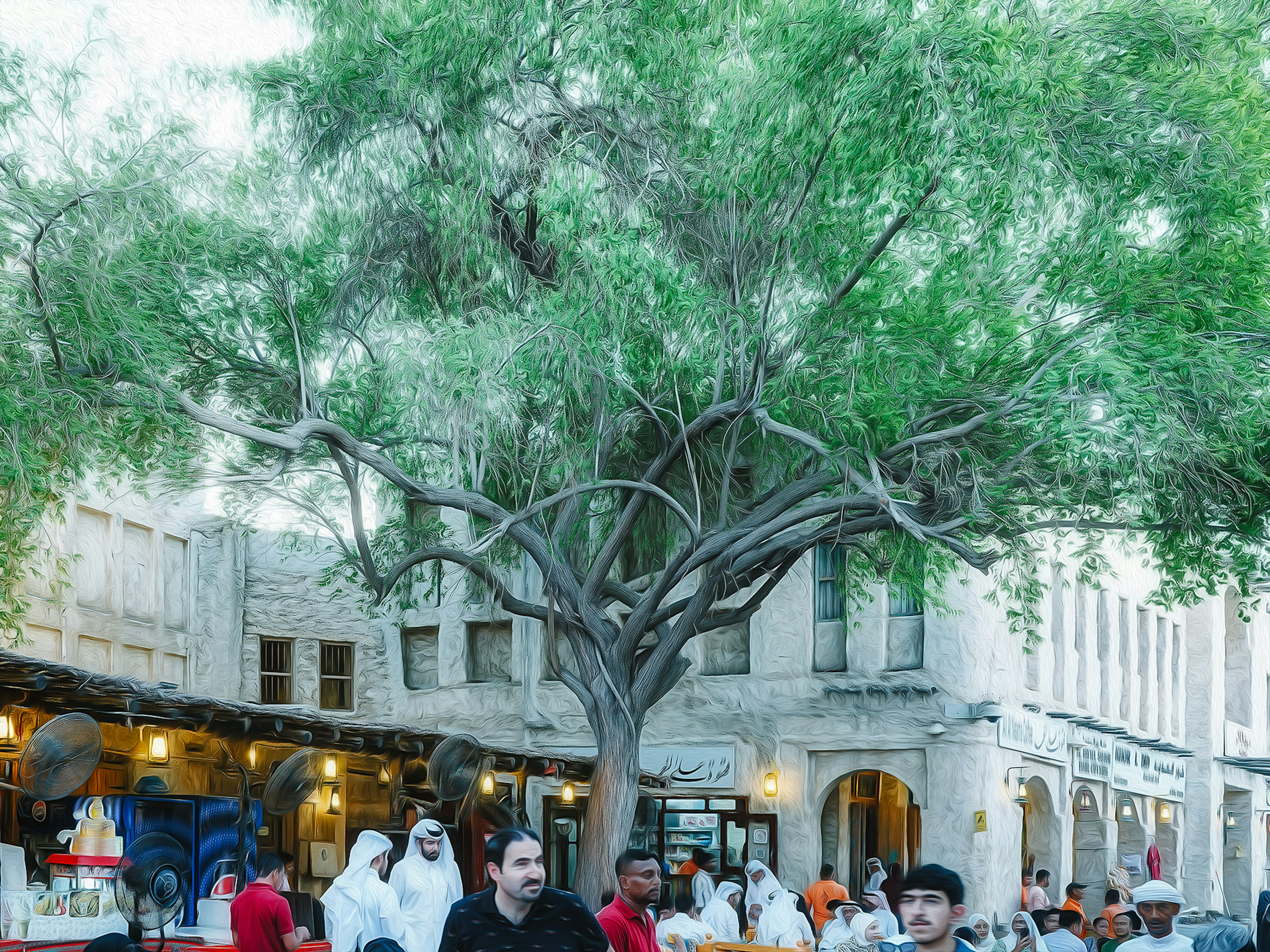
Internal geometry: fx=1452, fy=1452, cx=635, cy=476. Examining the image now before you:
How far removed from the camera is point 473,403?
13648 millimetres

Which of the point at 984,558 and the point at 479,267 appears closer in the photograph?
the point at 984,558

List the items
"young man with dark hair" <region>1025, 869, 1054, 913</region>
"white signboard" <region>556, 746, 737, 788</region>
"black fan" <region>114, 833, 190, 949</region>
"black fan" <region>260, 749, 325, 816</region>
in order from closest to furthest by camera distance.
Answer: "black fan" <region>114, 833, 190, 949</region> < "black fan" <region>260, 749, 325, 816</region> < "young man with dark hair" <region>1025, 869, 1054, 913</region> < "white signboard" <region>556, 746, 737, 788</region>

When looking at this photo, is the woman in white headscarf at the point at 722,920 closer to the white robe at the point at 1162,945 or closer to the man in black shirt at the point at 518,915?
the white robe at the point at 1162,945

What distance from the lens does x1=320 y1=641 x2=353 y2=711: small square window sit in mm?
28719

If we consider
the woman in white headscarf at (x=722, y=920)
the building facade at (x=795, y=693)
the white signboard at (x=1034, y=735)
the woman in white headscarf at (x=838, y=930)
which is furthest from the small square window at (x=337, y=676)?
the woman in white headscarf at (x=838, y=930)

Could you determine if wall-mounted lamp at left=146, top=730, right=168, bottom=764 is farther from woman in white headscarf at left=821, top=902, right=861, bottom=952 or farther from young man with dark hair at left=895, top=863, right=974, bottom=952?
young man with dark hair at left=895, top=863, right=974, bottom=952

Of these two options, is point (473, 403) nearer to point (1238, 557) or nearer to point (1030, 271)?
point (1030, 271)

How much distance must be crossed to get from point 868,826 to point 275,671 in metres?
11.9

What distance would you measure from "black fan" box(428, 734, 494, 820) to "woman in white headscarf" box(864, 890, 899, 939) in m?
5.54

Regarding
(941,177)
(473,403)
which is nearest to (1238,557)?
(941,177)

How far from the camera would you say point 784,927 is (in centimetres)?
1384

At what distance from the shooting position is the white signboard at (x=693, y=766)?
2462 cm

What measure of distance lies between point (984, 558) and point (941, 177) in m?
3.66

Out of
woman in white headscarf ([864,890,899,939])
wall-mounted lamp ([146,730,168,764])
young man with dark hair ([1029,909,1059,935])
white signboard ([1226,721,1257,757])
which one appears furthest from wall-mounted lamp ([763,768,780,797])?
white signboard ([1226,721,1257,757])
